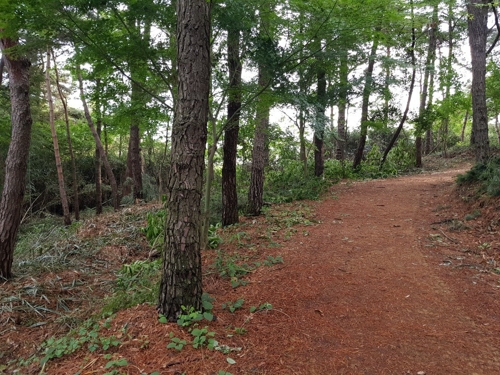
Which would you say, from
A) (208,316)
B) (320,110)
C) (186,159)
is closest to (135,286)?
(208,316)

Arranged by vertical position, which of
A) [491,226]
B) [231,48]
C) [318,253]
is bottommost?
[318,253]

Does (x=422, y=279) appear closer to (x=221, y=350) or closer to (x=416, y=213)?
(x=221, y=350)

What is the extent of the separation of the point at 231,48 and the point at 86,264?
4.90m

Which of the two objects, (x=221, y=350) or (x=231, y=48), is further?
(x=231, y=48)

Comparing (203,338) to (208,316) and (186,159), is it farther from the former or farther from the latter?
(186,159)

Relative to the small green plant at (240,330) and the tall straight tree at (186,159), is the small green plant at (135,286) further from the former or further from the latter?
the small green plant at (240,330)

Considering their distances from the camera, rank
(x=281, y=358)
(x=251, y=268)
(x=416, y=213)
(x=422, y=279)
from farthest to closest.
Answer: (x=416, y=213)
(x=251, y=268)
(x=422, y=279)
(x=281, y=358)

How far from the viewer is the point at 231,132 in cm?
657

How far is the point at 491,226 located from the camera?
17.6 feet

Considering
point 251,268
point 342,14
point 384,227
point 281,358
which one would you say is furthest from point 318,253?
point 342,14

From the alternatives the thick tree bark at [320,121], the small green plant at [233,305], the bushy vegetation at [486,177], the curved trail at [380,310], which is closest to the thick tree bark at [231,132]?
the thick tree bark at [320,121]

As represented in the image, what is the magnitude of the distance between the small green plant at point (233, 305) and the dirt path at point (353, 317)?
7 centimetres

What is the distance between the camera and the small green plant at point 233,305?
135 inches

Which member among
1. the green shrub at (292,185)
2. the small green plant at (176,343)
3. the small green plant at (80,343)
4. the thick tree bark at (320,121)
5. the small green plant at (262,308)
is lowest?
the small green plant at (80,343)
